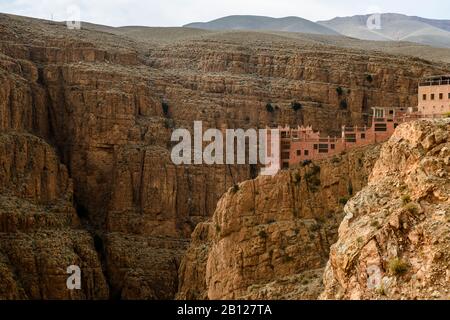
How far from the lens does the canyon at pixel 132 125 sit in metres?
127

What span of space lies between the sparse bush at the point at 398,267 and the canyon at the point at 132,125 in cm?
4589

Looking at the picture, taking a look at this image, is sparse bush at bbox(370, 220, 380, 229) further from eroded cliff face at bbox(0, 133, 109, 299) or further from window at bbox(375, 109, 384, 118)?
eroded cliff face at bbox(0, 133, 109, 299)

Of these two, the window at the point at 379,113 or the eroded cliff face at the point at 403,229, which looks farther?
the window at the point at 379,113

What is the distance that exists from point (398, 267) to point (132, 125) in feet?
229

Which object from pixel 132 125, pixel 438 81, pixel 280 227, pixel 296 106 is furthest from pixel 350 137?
pixel 132 125

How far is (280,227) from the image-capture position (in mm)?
101312

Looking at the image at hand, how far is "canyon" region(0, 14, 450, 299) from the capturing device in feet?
416

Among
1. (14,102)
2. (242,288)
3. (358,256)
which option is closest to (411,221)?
(358,256)

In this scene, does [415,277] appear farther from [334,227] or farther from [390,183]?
[334,227]

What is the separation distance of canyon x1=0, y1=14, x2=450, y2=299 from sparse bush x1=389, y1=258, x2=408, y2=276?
4589 centimetres

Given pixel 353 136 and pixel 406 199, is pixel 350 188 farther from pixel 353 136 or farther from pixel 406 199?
pixel 406 199

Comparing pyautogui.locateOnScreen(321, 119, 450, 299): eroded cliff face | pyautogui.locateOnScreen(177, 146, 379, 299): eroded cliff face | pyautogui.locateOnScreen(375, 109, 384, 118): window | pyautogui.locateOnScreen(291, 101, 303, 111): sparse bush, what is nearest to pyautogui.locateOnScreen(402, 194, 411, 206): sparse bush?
pyautogui.locateOnScreen(321, 119, 450, 299): eroded cliff face

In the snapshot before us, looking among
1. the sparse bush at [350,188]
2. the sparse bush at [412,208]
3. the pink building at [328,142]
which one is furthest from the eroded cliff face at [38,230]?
the sparse bush at [412,208]

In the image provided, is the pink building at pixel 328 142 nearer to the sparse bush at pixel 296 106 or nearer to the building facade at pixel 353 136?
the building facade at pixel 353 136
